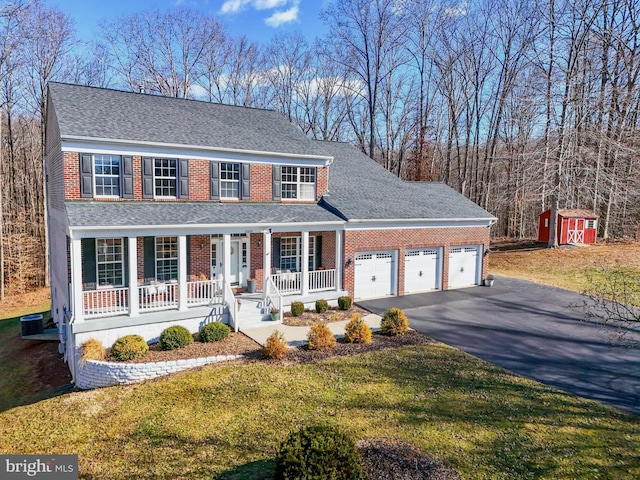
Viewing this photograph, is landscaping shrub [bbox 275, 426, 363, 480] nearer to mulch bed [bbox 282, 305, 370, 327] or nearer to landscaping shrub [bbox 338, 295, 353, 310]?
mulch bed [bbox 282, 305, 370, 327]

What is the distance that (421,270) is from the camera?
20.1m

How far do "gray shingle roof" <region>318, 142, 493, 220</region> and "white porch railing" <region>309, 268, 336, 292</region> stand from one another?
2577 mm

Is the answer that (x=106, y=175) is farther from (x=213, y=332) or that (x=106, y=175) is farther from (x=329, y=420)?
(x=329, y=420)

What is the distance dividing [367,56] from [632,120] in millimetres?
22320

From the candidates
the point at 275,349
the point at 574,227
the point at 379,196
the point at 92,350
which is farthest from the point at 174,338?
the point at 574,227

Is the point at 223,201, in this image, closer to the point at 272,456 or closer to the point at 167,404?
the point at 167,404

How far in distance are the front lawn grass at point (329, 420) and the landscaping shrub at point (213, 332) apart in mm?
1814

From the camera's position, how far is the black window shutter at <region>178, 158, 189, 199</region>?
1549 centimetres

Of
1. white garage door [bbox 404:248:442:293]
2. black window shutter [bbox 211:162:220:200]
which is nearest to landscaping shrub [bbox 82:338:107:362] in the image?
black window shutter [bbox 211:162:220:200]

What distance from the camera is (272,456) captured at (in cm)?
763

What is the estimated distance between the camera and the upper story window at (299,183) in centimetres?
1827

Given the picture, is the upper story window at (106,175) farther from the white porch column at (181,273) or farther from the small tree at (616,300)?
the small tree at (616,300)

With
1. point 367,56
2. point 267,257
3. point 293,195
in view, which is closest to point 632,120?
point 367,56

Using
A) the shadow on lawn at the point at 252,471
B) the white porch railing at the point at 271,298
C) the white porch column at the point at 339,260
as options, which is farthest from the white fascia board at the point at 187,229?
the shadow on lawn at the point at 252,471
